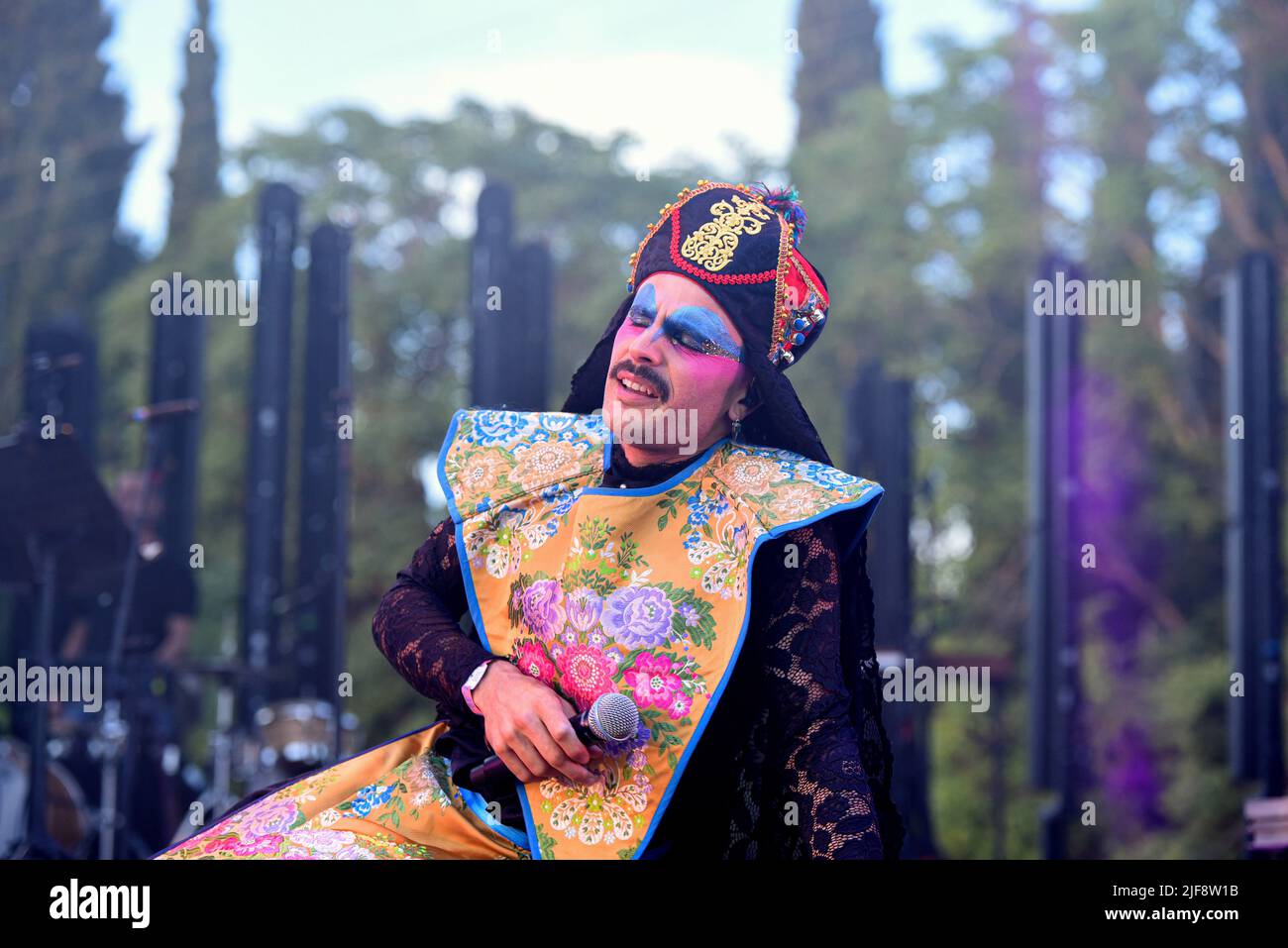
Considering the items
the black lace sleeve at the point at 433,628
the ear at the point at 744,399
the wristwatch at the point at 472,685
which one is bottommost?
the wristwatch at the point at 472,685

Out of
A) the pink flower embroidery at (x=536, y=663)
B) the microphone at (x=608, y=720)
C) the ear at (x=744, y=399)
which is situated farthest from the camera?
the ear at (x=744, y=399)

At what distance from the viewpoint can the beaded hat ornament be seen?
254 centimetres

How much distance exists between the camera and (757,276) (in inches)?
101

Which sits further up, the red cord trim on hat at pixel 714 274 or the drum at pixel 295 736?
the red cord trim on hat at pixel 714 274

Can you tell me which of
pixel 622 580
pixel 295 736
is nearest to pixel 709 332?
pixel 622 580

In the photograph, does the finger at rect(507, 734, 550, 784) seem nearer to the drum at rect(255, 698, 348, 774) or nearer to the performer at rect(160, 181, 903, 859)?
the performer at rect(160, 181, 903, 859)

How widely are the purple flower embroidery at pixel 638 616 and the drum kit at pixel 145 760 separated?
3.95 meters

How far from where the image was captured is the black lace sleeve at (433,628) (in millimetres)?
2389

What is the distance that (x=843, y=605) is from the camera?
8.04ft

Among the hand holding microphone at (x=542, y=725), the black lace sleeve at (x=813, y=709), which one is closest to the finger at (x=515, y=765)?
the hand holding microphone at (x=542, y=725)

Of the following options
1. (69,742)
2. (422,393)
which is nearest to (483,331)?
(69,742)

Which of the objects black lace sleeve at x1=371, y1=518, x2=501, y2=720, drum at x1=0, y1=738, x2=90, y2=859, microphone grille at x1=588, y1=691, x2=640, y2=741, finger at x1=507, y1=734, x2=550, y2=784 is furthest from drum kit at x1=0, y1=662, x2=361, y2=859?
microphone grille at x1=588, y1=691, x2=640, y2=741

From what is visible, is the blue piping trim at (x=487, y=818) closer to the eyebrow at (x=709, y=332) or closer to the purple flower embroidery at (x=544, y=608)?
the purple flower embroidery at (x=544, y=608)
